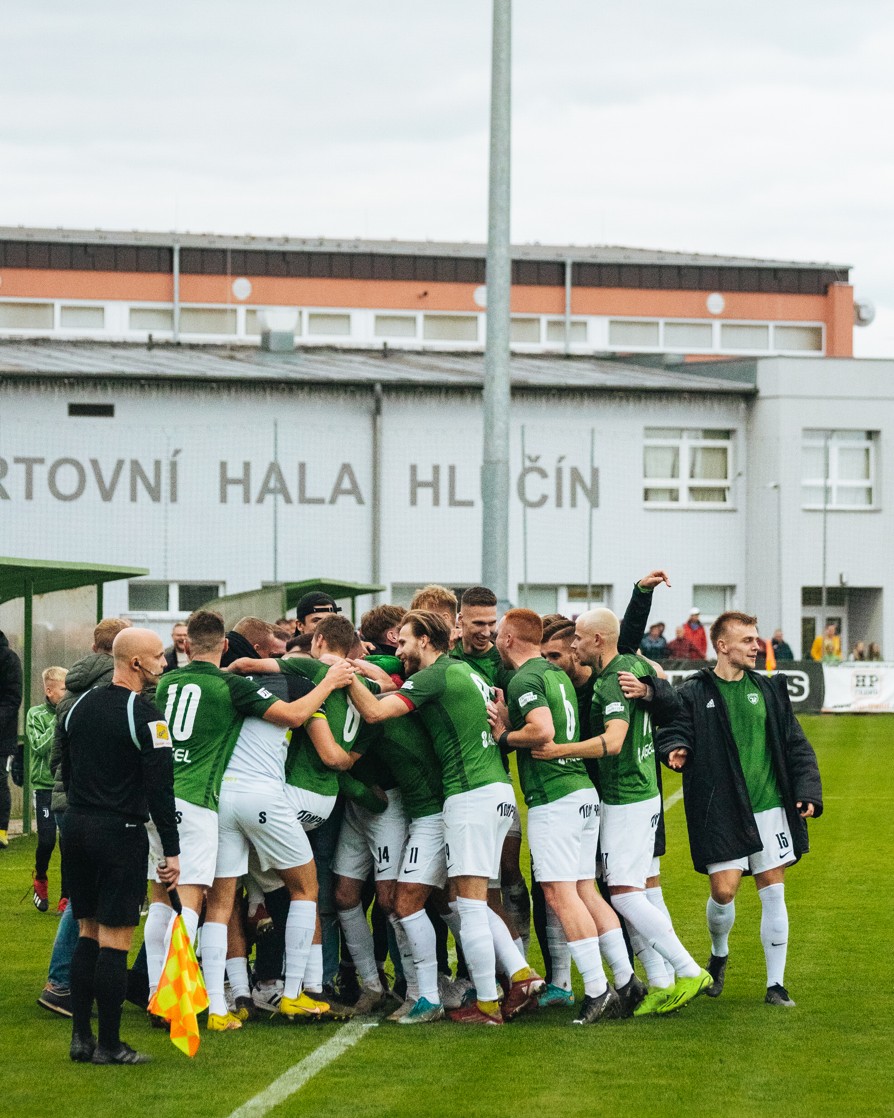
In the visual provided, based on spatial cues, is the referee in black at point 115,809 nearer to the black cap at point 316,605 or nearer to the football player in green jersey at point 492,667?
the football player in green jersey at point 492,667

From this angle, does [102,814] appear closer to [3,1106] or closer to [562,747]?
[3,1106]

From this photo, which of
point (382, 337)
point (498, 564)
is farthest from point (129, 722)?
point (382, 337)

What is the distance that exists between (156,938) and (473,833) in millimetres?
1545

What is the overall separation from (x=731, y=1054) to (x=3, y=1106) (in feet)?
10.2

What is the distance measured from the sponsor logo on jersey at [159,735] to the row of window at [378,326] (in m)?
50.1

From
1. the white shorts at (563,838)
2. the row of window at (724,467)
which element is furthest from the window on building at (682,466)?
the white shorts at (563,838)

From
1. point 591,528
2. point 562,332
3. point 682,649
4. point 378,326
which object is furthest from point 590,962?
point 562,332

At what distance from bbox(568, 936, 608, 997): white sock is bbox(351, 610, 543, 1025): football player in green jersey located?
0.34 meters

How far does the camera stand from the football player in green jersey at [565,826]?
8500 millimetres

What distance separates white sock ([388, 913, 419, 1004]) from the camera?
8.75 m

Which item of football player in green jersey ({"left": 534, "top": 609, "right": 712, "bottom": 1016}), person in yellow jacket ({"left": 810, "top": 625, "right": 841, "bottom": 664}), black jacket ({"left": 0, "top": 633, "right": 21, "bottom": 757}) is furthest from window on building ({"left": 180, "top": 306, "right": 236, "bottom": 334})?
football player in green jersey ({"left": 534, "top": 609, "right": 712, "bottom": 1016})

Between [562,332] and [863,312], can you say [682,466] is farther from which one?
[863,312]

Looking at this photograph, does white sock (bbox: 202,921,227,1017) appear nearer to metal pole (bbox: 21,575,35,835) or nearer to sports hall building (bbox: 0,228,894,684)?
metal pole (bbox: 21,575,35,835)

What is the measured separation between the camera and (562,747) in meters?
8.55
